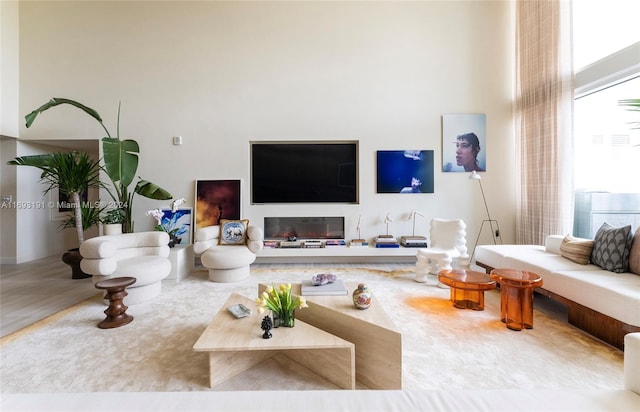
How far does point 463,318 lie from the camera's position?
2.61 meters

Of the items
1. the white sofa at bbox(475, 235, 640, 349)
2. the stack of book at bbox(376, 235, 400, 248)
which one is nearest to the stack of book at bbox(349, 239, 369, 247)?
the stack of book at bbox(376, 235, 400, 248)

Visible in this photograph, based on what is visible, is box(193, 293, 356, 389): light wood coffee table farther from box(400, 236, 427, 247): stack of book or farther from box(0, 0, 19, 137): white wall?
box(0, 0, 19, 137): white wall

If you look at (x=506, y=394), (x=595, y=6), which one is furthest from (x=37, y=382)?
(x=595, y=6)

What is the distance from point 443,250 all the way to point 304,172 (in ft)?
8.36

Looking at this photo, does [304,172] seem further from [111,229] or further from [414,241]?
[111,229]

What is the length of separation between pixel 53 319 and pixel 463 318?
3992mm

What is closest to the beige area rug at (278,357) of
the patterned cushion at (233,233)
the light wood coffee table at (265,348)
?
the light wood coffee table at (265,348)

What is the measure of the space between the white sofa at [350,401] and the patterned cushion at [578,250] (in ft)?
7.30

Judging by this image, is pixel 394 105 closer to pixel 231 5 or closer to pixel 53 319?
pixel 231 5

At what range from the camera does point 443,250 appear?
12.5ft

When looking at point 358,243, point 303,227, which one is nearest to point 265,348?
point 358,243

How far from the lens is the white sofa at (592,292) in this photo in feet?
6.57

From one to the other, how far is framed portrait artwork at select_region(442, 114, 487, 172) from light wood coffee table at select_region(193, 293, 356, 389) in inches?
157

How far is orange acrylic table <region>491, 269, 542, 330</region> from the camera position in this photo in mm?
2396
